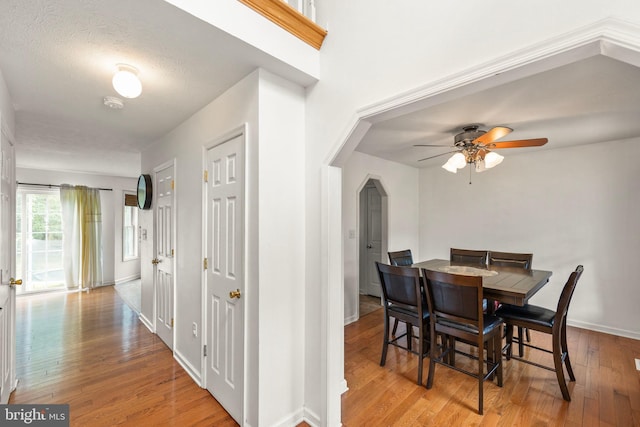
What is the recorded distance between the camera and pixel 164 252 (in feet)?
9.96

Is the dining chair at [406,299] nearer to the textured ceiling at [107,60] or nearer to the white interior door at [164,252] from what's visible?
the textured ceiling at [107,60]

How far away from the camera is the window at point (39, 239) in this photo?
493 cm

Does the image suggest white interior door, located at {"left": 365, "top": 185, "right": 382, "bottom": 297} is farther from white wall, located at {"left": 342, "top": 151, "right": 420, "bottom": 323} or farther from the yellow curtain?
the yellow curtain

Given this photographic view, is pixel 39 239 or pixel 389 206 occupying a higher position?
pixel 389 206

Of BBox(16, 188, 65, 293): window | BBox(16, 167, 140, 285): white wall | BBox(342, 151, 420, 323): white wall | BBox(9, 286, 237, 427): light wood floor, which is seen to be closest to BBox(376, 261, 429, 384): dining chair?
BBox(342, 151, 420, 323): white wall

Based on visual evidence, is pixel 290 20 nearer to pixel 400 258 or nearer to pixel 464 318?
pixel 464 318

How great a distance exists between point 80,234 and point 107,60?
206 inches

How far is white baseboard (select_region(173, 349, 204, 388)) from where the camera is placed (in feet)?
7.57

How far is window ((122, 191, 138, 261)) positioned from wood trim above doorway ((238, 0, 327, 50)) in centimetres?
598

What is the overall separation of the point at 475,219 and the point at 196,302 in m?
4.07

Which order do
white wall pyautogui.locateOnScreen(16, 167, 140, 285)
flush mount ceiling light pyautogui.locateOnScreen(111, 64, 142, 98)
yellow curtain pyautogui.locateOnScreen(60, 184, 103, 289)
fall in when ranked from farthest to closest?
white wall pyautogui.locateOnScreen(16, 167, 140, 285) → yellow curtain pyautogui.locateOnScreen(60, 184, 103, 289) → flush mount ceiling light pyautogui.locateOnScreen(111, 64, 142, 98)

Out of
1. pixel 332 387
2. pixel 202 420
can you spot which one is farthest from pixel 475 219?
pixel 202 420

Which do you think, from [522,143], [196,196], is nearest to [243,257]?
[196,196]

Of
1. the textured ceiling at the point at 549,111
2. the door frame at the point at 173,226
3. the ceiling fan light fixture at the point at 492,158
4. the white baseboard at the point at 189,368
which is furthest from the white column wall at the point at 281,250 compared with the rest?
the ceiling fan light fixture at the point at 492,158
